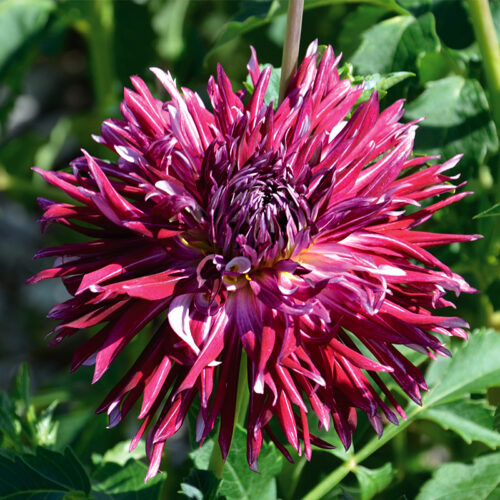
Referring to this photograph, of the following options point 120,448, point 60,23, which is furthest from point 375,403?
point 60,23

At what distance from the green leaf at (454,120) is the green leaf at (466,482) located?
348 mm

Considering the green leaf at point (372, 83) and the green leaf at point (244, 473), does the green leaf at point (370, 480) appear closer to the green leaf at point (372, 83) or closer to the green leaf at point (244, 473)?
the green leaf at point (244, 473)

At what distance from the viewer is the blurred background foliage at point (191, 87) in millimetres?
878

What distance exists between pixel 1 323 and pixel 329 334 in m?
1.77

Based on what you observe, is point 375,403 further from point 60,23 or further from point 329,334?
point 60,23

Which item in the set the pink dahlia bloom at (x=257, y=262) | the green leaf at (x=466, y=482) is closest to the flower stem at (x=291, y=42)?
the pink dahlia bloom at (x=257, y=262)

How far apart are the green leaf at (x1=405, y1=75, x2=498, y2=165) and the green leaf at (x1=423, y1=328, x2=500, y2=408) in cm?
21

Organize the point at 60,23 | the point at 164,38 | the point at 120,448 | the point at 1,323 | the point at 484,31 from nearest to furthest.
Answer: the point at 484,31 < the point at 120,448 < the point at 60,23 < the point at 164,38 < the point at 1,323

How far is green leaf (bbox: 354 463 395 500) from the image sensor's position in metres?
0.79

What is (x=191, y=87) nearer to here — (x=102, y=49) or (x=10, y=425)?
(x=102, y=49)

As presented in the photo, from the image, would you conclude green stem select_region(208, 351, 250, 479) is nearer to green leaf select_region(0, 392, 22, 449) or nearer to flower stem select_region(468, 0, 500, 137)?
green leaf select_region(0, 392, 22, 449)

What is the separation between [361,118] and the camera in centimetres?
64

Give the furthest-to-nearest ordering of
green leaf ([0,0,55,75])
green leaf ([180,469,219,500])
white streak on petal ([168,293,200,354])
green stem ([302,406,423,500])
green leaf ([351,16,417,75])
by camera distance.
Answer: green leaf ([0,0,55,75])
green leaf ([351,16,417,75])
green stem ([302,406,423,500])
green leaf ([180,469,219,500])
white streak on petal ([168,293,200,354])

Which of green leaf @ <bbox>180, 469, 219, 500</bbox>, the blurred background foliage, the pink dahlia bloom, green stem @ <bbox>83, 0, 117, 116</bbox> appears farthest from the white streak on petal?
green stem @ <bbox>83, 0, 117, 116</bbox>
